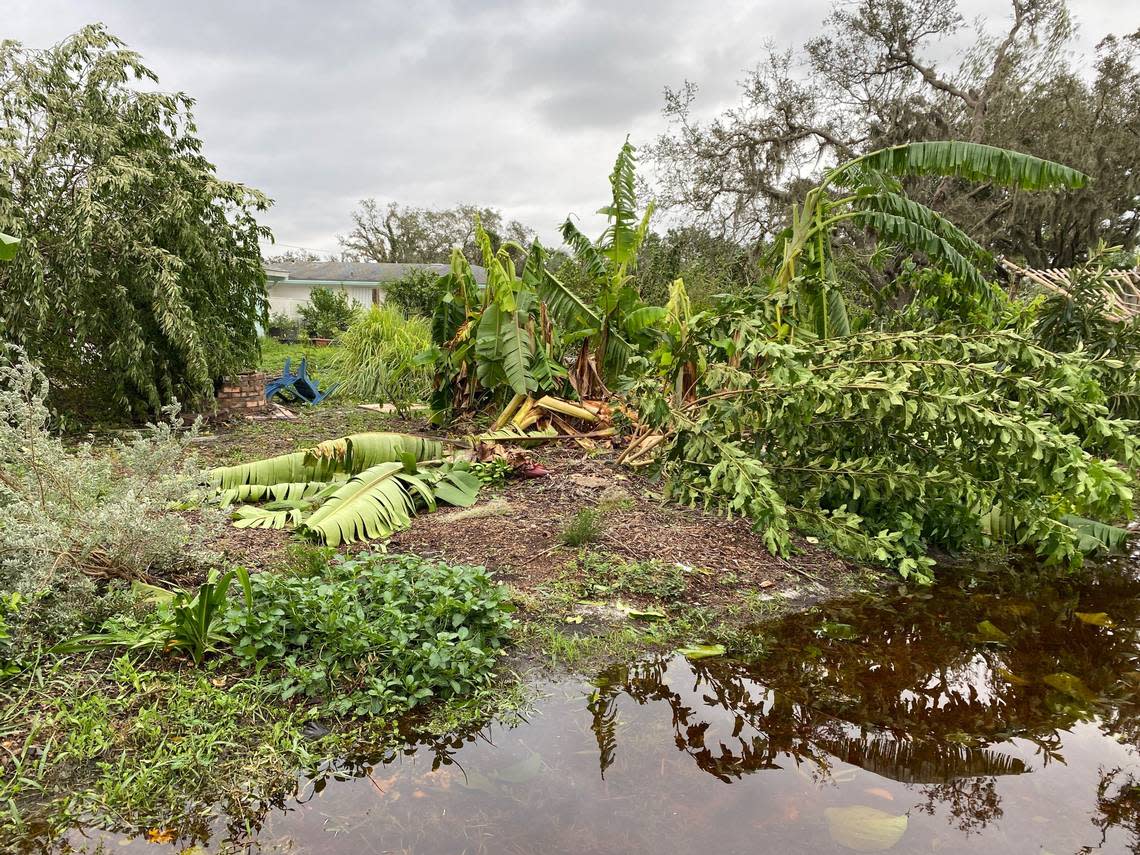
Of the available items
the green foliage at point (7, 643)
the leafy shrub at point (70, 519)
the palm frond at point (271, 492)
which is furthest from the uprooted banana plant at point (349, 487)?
the green foliage at point (7, 643)

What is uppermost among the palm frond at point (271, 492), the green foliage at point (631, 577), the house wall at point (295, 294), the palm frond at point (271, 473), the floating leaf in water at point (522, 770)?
the house wall at point (295, 294)

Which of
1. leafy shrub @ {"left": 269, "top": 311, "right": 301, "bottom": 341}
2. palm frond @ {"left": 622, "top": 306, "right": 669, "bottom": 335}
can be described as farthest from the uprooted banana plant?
leafy shrub @ {"left": 269, "top": 311, "right": 301, "bottom": 341}

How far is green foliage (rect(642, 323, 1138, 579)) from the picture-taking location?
12.7 feet

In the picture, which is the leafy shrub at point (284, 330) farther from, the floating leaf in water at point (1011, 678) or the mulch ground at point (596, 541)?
the floating leaf in water at point (1011, 678)

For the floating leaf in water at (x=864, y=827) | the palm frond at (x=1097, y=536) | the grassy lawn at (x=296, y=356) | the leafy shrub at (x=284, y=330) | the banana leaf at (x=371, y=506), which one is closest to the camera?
the floating leaf in water at (x=864, y=827)

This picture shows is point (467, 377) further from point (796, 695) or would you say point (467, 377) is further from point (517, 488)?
point (796, 695)

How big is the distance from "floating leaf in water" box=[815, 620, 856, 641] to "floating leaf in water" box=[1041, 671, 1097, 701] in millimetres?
855

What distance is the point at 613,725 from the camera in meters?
2.75

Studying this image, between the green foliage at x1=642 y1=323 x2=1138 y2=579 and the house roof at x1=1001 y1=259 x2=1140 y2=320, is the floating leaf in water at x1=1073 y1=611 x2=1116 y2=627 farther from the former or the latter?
the house roof at x1=1001 y1=259 x2=1140 y2=320

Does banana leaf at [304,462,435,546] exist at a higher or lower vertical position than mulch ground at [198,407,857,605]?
higher

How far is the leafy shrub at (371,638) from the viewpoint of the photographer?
2.70 metres

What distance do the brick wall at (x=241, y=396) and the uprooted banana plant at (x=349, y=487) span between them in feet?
16.0

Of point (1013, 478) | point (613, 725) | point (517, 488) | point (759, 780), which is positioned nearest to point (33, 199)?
point (517, 488)

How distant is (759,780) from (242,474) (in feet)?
14.9
